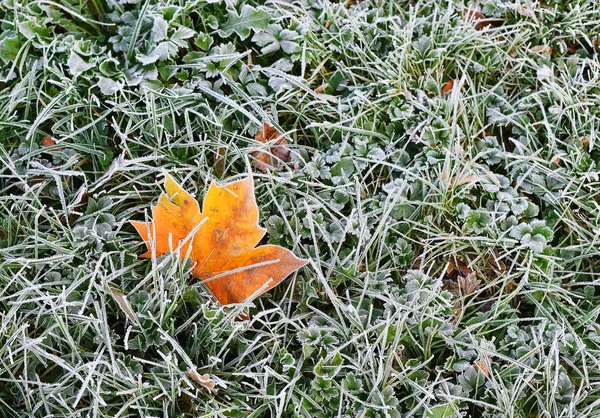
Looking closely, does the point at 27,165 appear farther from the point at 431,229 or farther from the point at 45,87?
the point at 431,229

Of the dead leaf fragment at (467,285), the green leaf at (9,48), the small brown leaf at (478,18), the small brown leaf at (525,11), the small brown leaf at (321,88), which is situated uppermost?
the small brown leaf at (525,11)

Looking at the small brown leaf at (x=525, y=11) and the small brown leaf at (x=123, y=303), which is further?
the small brown leaf at (x=525, y=11)

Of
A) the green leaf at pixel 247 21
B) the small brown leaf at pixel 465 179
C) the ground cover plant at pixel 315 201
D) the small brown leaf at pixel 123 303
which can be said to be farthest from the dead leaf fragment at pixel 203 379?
the green leaf at pixel 247 21

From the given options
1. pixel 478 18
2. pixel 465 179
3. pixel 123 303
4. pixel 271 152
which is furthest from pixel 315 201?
pixel 478 18

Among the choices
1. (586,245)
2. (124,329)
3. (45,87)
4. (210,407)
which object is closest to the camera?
(210,407)

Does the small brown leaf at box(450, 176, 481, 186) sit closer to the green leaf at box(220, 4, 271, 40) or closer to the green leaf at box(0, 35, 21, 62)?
the green leaf at box(220, 4, 271, 40)

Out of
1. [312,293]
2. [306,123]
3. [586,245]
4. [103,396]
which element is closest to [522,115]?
[586,245]

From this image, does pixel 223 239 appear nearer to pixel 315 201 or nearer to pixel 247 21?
pixel 315 201

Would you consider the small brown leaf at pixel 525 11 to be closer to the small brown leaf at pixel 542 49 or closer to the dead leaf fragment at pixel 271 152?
the small brown leaf at pixel 542 49
